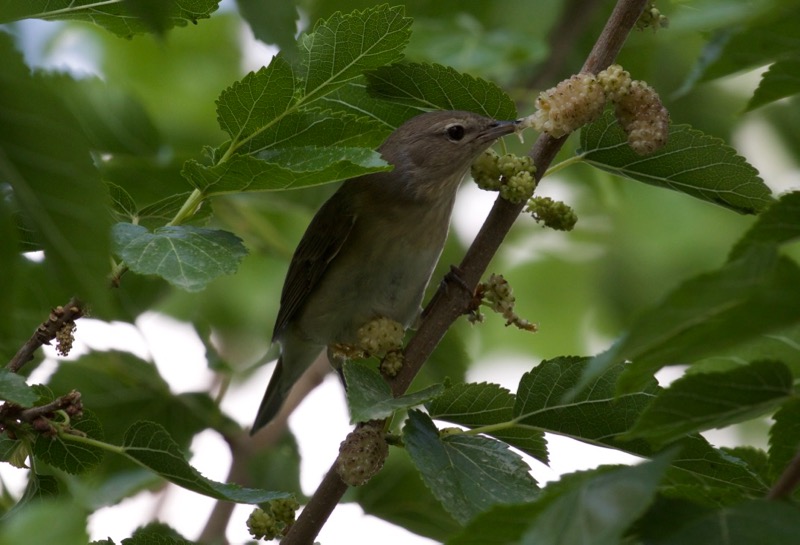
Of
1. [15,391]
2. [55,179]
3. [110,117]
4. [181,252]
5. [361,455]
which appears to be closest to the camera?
[55,179]

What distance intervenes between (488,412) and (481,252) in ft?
1.29

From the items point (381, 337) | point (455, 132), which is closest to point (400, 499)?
point (381, 337)

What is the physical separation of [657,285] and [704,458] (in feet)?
12.0

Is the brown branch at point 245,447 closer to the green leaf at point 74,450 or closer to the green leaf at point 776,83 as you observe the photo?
the green leaf at point 74,450

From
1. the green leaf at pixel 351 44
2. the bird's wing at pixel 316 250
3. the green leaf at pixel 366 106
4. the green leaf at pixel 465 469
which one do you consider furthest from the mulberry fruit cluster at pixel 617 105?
the bird's wing at pixel 316 250

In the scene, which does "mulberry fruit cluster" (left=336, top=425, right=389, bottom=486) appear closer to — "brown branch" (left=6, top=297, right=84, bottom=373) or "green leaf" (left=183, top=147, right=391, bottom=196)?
"green leaf" (left=183, top=147, right=391, bottom=196)

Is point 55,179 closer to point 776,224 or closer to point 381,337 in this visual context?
point 776,224

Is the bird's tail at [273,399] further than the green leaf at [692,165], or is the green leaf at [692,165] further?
the bird's tail at [273,399]

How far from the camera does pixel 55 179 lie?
131cm

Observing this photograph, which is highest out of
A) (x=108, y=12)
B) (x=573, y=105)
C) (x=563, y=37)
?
(x=563, y=37)

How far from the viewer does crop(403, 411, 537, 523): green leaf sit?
2.01m

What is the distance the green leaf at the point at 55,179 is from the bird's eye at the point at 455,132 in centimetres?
325

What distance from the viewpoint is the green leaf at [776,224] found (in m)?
1.44

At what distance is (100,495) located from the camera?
3.17m
